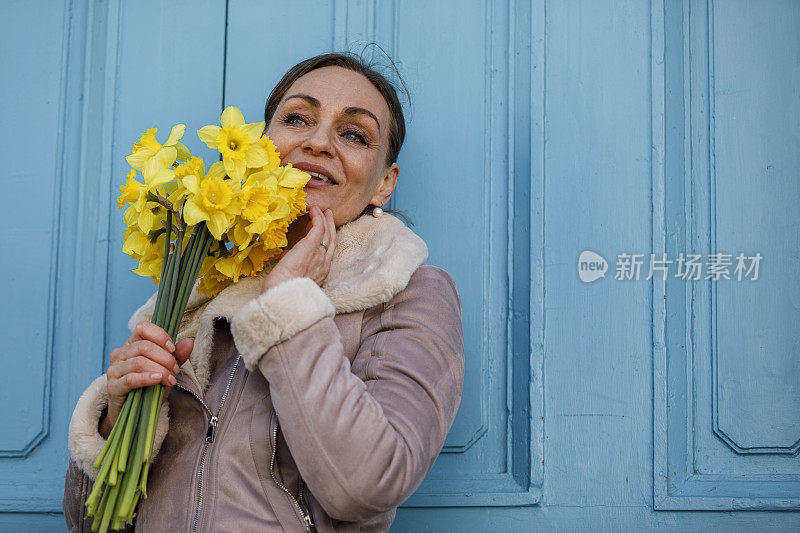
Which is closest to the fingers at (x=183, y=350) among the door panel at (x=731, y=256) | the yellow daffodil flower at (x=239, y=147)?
the yellow daffodil flower at (x=239, y=147)

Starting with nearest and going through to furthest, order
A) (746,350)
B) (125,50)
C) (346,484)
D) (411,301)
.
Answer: (346,484), (411,301), (746,350), (125,50)

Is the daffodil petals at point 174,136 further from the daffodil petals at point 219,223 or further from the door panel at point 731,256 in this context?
the door panel at point 731,256

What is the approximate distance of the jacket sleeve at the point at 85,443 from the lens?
4.19ft

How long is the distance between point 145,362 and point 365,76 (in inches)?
34.6

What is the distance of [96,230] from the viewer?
1.79m

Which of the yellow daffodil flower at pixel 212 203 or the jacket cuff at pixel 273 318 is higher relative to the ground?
the yellow daffodil flower at pixel 212 203

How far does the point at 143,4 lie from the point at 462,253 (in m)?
1.13

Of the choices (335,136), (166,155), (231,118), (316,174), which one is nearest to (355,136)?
(335,136)

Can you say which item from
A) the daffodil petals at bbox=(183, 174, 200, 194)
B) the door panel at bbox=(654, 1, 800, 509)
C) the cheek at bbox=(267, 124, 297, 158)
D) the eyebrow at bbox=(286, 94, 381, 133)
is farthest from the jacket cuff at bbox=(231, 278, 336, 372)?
the door panel at bbox=(654, 1, 800, 509)

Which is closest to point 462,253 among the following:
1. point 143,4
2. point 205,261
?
point 205,261

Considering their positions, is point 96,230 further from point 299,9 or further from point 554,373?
point 554,373

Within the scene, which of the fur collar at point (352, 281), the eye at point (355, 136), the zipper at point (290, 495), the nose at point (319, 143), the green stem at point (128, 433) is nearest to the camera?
the green stem at point (128, 433)

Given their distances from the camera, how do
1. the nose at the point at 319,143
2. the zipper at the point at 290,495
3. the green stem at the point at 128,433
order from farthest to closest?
1. the nose at the point at 319,143
2. the zipper at the point at 290,495
3. the green stem at the point at 128,433

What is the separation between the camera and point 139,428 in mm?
1163
